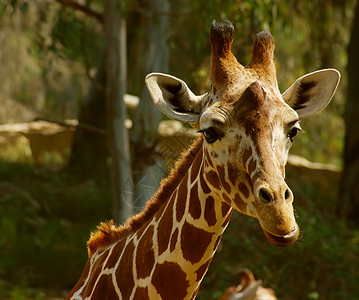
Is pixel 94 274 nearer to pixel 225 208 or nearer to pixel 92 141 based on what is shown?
pixel 225 208

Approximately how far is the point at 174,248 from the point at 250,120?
2.93 ft

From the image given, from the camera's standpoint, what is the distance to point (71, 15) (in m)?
10.7

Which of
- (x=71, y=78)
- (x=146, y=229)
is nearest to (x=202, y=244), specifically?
(x=146, y=229)

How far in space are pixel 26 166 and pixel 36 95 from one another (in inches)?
397

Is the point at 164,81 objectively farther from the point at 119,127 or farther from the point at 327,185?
the point at 327,185

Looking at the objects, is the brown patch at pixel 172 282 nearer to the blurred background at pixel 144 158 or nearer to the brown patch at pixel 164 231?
the brown patch at pixel 164 231

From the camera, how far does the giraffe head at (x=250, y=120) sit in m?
2.92

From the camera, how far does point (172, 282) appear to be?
3.55m

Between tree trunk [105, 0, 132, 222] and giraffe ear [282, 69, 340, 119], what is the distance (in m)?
4.45

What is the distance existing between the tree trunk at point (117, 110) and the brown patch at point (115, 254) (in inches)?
143

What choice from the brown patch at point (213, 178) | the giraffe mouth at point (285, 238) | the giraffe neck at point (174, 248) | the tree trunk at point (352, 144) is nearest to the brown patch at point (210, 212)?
the giraffe neck at point (174, 248)

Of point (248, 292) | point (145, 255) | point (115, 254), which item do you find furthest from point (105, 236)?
point (248, 292)

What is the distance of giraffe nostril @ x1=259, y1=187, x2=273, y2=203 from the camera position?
2879 mm

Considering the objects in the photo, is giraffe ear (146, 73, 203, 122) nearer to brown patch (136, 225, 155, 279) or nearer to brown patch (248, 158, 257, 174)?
brown patch (248, 158, 257, 174)
